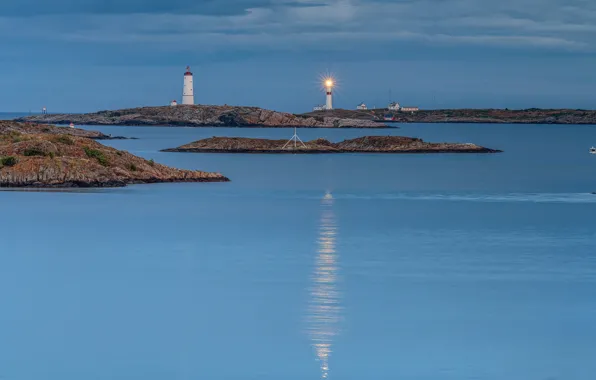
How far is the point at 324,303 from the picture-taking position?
749 inches

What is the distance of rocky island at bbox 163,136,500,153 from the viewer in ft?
265

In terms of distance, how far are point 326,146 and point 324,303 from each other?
66.5 metres

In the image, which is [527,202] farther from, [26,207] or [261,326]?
[261,326]

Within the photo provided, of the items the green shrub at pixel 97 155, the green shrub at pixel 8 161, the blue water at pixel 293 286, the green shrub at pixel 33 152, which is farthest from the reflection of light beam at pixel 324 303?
the green shrub at pixel 8 161

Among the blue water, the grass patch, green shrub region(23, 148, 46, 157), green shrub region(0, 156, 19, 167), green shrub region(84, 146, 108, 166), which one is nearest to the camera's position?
the blue water

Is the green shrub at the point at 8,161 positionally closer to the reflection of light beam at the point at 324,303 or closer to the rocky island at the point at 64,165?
the rocky island at the point at 64,165

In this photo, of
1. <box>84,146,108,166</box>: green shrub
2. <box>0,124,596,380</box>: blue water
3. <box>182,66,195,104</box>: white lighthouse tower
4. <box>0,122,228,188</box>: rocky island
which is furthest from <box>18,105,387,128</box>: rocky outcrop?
<box>0,124,596,380</box>: blue water

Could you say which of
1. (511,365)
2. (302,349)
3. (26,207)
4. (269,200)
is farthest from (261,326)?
(269,200)

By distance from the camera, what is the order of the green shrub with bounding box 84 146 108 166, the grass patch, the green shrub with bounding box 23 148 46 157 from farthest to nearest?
1. the grass patch
2. the green shrub with bounding box 84 146 108 166
3. the green shrub with bounding box 23 148 46 157

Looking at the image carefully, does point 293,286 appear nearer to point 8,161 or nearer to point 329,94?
point 8,161

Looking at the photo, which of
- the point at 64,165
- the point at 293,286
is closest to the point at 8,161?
the point at 64,165

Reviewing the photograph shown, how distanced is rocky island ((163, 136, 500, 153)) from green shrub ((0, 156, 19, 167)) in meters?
37.8

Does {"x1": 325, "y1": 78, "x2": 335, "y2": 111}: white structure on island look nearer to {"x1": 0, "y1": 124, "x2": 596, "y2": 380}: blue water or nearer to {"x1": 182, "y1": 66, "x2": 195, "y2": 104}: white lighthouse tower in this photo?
{"x1": 182, "y1": 66, "x2": 195, "y2": 104}: white lighthouse tower

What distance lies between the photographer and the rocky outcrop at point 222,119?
162m
